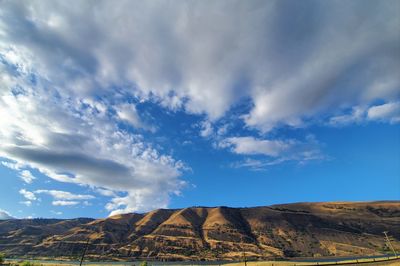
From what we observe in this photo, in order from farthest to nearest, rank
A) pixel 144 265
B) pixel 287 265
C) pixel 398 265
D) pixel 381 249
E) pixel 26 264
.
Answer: pixel 381 249 → pixel 287 265 → pixel 144 265 → pixel 26 264 → pixel 398 265

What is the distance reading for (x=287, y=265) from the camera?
102 metres

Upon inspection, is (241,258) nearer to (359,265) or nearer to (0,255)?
(359,265)

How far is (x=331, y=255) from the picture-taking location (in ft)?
649

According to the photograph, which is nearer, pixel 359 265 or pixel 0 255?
pixel 359 265

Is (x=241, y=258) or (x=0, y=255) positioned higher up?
(x=241, y=258)

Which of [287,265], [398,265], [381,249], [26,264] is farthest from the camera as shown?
[381,249]

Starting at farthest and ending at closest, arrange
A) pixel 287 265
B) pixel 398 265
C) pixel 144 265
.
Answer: pixel 287 265
pixel 144 265
pixel 398 265

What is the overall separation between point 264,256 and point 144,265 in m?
135

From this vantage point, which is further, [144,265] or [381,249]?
[381,249]

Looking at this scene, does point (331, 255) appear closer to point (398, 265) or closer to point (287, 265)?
point (287, 265)

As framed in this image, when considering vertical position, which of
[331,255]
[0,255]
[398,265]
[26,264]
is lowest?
[398,265]

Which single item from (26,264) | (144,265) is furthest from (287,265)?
(26,264)

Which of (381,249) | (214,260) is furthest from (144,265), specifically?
(381,249)

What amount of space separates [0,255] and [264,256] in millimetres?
162394
